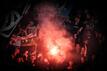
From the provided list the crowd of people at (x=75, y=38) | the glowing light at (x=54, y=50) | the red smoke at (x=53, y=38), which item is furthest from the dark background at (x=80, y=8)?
the glowing light at (x=54, y=50)

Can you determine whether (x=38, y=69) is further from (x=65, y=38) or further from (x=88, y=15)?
(x=88, y=15)

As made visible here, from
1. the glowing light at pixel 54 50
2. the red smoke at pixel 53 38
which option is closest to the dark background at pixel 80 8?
the red smoke at pixel 53 38

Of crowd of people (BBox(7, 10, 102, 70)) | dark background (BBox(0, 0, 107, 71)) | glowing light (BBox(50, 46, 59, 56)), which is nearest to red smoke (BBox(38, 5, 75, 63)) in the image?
glowing light (BBox(50, 46, 59, 56))

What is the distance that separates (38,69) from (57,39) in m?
0.81

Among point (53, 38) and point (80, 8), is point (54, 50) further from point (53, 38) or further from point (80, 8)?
point (80, 8)

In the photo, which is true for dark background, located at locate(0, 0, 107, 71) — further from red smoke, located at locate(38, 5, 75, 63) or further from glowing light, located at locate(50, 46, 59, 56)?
glowing light, located at locate(50, 46, 59, 56)

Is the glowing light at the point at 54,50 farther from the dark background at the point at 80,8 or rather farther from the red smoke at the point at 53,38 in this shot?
the dark background at the point at 80,8

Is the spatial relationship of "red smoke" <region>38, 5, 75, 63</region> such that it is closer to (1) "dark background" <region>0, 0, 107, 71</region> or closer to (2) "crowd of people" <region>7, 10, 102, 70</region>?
(2) "crowd of people" <region>7, 10, 102, 70</region>

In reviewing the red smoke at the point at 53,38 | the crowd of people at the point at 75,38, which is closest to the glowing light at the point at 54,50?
the red smoke at the point at 53,38

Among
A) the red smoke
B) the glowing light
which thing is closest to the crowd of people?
the red smoke

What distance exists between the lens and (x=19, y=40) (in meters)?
4.82

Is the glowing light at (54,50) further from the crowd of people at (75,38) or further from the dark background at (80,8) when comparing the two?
the dark background at (80,8)

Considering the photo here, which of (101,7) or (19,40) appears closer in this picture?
(19,40)

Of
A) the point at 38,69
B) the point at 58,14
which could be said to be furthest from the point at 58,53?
the point at 58,14
